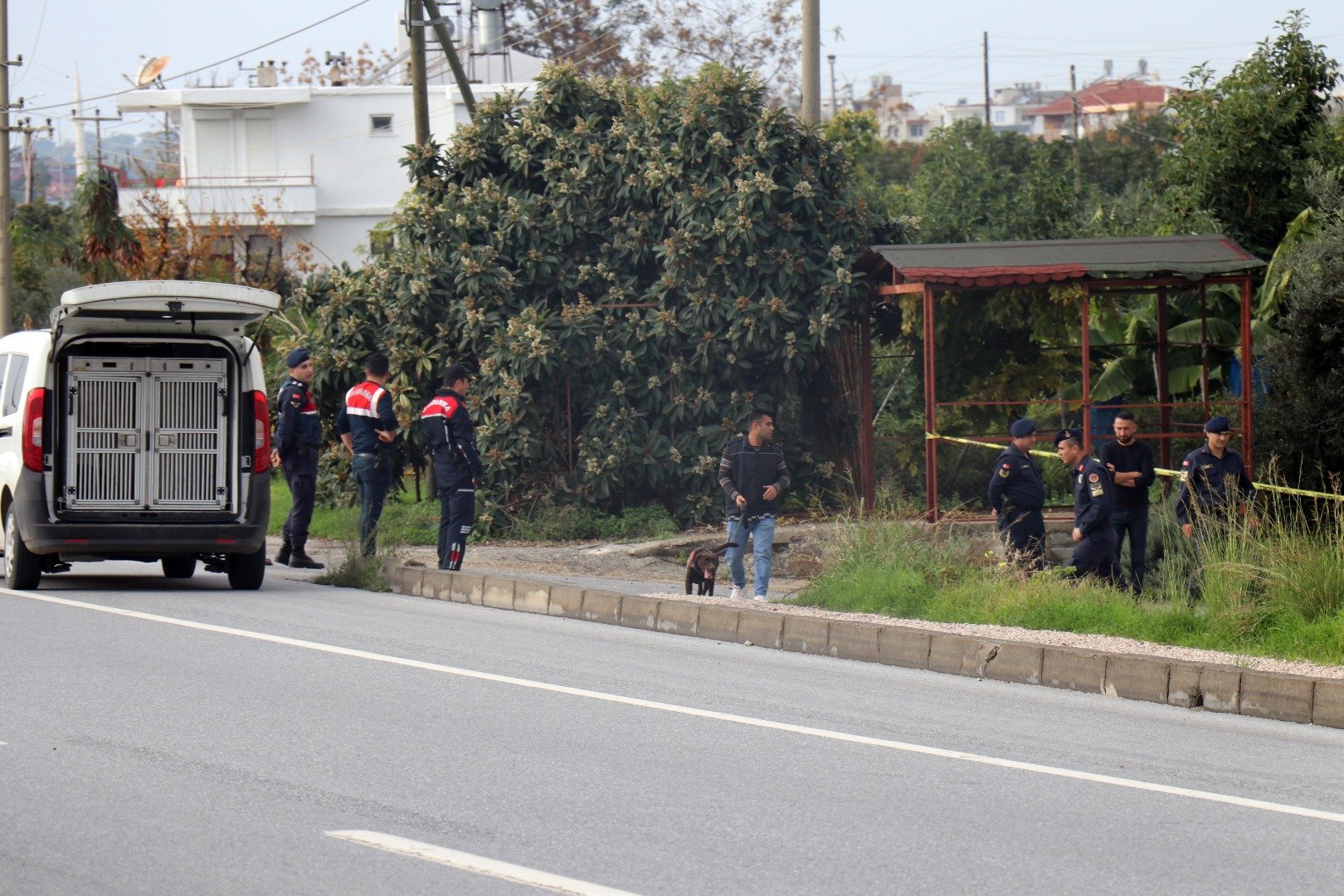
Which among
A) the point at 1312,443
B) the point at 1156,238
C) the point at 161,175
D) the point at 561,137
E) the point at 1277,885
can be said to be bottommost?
the point at 1277,885

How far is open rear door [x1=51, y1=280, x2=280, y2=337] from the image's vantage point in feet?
39.4

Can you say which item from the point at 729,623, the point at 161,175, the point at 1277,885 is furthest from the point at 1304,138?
the point at 161,175

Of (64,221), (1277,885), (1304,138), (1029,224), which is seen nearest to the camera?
(1277,885)

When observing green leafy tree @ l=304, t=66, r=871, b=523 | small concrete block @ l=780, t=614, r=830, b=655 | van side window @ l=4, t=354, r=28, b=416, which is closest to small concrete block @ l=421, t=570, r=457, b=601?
small concrete block @ l=780, t=614, r=830, b=655

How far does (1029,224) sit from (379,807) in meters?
21.6

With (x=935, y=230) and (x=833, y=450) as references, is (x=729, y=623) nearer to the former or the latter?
(x=833, y=450)

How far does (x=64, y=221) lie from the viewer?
51.8 metres

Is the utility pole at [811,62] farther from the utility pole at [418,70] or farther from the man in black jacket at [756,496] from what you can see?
the man in black jacket at [756,496]

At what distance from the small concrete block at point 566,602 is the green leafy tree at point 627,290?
5.62 meters

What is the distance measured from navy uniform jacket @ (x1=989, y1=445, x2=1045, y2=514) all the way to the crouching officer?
422cm

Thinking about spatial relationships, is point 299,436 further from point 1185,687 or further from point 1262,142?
point 1262,142

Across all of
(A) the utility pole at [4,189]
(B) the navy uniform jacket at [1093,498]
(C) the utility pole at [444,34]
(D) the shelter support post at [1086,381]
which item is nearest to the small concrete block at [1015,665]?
(B) the navy uniform jacket at [1093,498]

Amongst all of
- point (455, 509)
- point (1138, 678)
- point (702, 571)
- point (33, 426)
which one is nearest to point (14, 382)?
point (33, 426)

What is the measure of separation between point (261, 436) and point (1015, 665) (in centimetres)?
648
